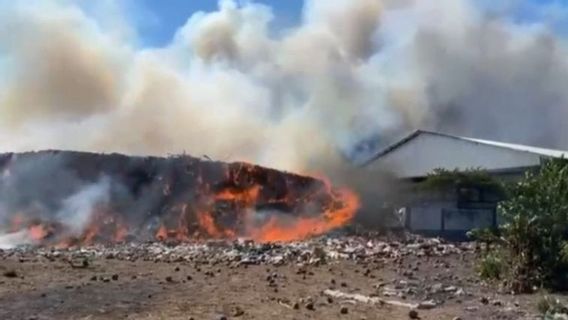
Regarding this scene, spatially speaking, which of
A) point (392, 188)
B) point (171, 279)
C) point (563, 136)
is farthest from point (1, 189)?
point (563, 136)

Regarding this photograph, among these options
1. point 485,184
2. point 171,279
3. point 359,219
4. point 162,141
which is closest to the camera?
point 171,279

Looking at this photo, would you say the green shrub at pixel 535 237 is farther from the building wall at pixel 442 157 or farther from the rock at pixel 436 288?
the building wall at pixel 442 157

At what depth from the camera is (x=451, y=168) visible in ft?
120

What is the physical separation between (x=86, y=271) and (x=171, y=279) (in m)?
2.04

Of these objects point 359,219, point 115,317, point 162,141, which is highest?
point 162,141

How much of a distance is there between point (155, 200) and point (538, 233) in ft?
55.9

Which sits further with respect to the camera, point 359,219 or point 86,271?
point 359,219

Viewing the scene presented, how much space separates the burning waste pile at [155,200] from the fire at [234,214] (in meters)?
0.03

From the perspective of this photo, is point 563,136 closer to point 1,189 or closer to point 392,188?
point 392,188

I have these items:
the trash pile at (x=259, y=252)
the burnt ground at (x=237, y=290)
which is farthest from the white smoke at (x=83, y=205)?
the burnt ground at (x=237, y=290)

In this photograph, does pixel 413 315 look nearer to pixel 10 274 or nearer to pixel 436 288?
pixel 436 288

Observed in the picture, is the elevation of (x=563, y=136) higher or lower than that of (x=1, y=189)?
higher

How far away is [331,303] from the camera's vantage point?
33.8 feet

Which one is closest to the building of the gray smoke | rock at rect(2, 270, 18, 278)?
the gray smoke
